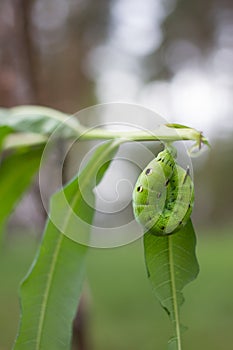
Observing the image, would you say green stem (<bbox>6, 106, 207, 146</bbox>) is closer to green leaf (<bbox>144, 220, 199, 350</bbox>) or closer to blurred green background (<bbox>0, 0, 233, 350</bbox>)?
green leaf (<bbox>144, 220, 199, 350</bbox>)

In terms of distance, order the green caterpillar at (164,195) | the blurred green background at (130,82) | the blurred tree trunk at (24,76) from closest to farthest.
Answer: the green caterpillar at (164,195), the blurred tree trunk at (24,76), the blurred green background at (130,82)

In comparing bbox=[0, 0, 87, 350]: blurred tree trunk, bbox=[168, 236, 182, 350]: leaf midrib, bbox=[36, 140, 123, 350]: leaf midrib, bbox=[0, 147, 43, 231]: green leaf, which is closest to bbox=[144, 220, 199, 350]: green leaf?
bbox=[168, 236, 182, 350]: leaf midrib

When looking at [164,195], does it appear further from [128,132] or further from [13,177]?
[13,177]

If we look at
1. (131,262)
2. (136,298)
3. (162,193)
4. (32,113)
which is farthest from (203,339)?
(131,262)

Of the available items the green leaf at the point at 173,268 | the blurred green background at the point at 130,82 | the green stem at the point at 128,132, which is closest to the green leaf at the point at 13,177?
the green stem at the point at 128,132

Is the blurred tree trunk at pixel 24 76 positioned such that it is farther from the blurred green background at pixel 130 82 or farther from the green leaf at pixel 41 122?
the green leaf at pixel 41 122

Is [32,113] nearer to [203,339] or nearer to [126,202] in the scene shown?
[126,202]

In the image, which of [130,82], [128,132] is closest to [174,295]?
[128,132]
